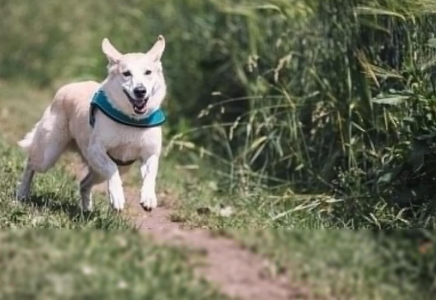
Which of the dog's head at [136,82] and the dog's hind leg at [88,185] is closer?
the dog's head at [136,82]

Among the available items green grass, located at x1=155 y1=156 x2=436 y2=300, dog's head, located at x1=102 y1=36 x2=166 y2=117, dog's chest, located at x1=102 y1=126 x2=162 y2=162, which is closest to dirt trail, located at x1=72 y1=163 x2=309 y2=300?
green grass, located at x1=155 y1=156 x2=436 y2=300

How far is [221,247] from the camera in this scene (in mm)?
7457

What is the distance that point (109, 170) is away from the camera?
578 cm

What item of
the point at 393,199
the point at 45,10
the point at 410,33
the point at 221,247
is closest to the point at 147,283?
the point at 221,247

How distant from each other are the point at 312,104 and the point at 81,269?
6.00 ft

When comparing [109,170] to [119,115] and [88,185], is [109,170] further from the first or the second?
[88,185]

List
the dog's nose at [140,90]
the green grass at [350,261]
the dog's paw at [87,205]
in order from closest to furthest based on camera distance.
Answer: the dog's nose at [140,90] < the dog's paw at [87,205] < the green grass at [350,261]

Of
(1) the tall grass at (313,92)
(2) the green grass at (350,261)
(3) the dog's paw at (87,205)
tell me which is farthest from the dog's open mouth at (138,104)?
(2) the green grass at (350,261)

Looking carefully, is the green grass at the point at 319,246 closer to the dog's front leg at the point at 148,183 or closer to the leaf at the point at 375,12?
the dog's front leg at the point at 148,183

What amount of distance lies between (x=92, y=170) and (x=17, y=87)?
4889mm

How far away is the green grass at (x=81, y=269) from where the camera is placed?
6574 millimetres

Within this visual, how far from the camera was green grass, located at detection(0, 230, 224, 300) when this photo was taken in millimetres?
6574

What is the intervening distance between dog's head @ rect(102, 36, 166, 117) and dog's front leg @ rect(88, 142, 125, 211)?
9.9 inches

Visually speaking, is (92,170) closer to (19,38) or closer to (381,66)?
(381,66)
